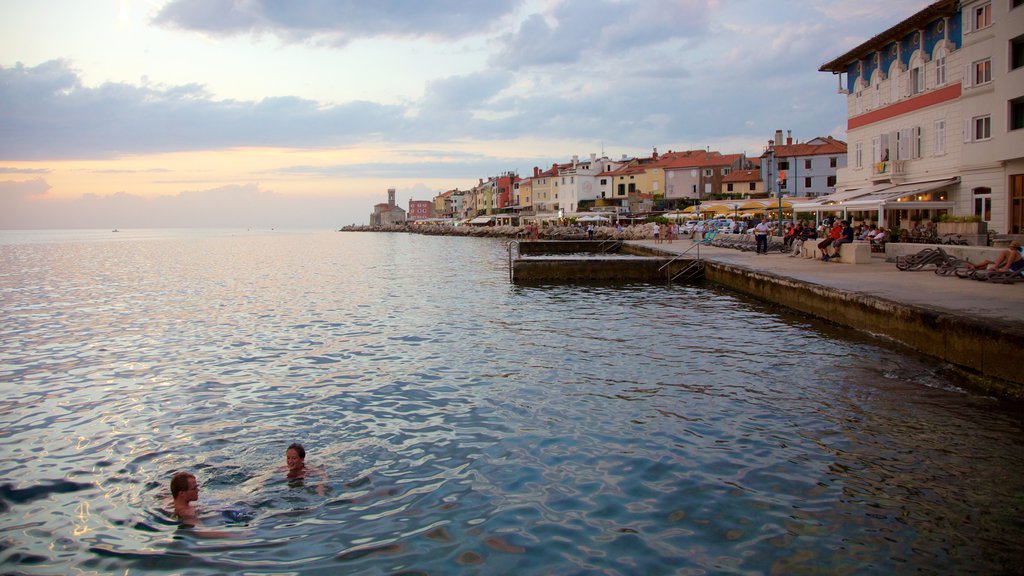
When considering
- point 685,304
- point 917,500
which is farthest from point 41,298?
point 917,500

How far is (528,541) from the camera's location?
20.6 ft

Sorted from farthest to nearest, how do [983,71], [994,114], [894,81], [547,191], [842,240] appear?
[547,191] → [894,81] → [983,71] → [994,114] → [842,240]

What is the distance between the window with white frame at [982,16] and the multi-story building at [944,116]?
38 millimetres

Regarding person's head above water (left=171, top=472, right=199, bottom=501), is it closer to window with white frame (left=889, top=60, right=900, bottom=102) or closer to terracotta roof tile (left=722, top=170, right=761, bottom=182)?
window with white frame (left=889, top=60, right=900, bottom=102)

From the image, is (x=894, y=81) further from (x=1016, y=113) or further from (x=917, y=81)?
(x=1016, y=113)

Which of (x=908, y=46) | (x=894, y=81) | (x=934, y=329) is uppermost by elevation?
(x=908, y=46)

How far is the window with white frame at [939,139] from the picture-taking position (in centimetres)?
3019

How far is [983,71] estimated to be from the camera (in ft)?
90.6

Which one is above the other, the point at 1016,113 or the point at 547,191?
the point at 547,191

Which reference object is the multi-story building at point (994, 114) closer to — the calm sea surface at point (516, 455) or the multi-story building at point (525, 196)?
the calm sea surface at point (516, 455)

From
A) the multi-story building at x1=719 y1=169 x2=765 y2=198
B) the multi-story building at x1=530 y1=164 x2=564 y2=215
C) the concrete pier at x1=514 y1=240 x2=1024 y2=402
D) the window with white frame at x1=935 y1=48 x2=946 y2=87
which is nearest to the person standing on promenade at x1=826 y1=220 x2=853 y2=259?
the concrete pier at x1=514 y1=240 x2=1024 y2=402

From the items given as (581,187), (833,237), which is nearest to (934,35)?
(833,237)

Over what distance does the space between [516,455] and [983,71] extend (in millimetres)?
28378

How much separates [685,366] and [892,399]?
3.72 m
